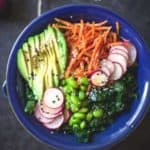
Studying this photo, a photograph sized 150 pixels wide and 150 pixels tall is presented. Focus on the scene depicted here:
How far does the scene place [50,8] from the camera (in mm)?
1331

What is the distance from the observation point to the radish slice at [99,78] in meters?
1.17

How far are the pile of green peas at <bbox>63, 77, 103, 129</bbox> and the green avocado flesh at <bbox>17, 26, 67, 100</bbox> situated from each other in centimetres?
4

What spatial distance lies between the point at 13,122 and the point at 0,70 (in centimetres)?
14

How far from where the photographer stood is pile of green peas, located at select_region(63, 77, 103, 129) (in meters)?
1.17

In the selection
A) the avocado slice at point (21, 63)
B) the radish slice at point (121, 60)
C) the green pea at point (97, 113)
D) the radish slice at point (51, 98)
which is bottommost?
the green pea at point (97, 113)

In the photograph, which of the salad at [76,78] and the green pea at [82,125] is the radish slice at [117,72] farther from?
the green pea at [82,125]

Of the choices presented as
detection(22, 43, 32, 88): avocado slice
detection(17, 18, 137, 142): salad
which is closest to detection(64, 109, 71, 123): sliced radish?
detection(17, 18, 137, 142): salad

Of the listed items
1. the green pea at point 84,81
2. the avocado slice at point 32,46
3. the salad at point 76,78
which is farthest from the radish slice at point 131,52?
the avocado slice at point 32,46

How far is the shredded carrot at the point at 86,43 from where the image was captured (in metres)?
1.20

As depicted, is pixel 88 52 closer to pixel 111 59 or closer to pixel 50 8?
pixel 111 59

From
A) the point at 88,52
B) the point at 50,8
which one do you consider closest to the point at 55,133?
the point at 88,52

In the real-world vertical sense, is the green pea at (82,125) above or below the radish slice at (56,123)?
below

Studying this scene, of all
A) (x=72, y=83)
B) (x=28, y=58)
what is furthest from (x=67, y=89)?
(x=28, y=58)

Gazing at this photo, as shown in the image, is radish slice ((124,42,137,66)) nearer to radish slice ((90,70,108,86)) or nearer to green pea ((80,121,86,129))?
radish slice ((90,70,108,86))
